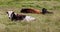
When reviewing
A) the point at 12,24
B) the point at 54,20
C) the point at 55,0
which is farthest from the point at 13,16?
the point at 55,0

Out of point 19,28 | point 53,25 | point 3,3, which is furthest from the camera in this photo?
point 3,3

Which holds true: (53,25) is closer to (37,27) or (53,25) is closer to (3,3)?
(37,27)

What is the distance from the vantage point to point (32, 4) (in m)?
14.6

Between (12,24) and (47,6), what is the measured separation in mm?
6330

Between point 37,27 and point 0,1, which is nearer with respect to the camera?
point 37,27

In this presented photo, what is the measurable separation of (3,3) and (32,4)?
2.01m

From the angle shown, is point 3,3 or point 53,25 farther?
point 3,3

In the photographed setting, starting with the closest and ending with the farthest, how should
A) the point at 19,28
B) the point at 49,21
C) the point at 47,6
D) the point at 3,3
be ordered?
1. the point at 19,28
2. the point at 49,21
3. the point at 47,6
4. the point at 3,3

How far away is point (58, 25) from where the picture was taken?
7.91 metres

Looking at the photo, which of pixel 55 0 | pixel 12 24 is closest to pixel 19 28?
pixel 12 24

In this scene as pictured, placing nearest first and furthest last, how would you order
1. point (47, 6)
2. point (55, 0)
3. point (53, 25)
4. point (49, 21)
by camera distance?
point (53, 25) → point (49, 21) → point (47, 6) → point (55, 0)

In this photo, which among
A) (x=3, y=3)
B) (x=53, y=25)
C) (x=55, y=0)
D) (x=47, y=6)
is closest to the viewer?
(x=53, y=25)

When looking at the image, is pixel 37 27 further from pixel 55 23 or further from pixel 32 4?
pixel 32 4

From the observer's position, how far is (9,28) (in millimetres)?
7398
